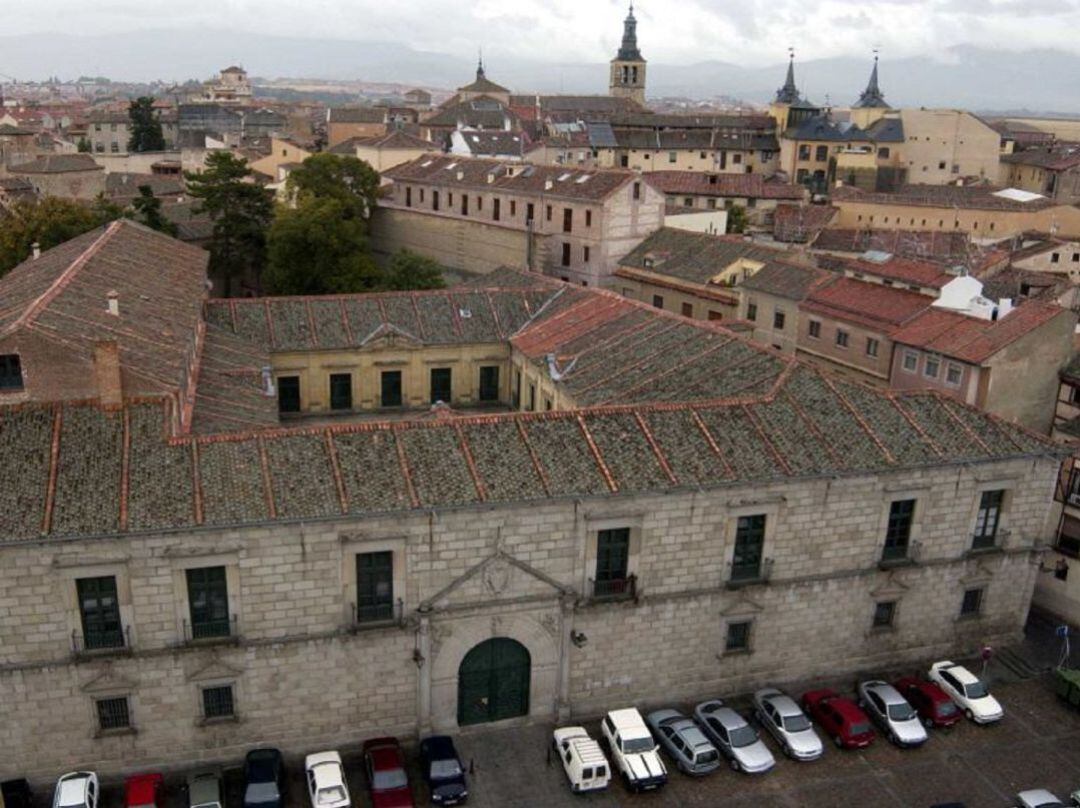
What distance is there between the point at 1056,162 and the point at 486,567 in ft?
405

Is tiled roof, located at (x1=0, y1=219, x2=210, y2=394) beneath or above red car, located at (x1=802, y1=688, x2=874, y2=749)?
above

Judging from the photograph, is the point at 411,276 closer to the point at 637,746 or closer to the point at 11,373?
the point at 11,373

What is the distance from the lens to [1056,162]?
127750mm

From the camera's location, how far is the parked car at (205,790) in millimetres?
27719

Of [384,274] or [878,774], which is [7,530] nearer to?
[878,774]

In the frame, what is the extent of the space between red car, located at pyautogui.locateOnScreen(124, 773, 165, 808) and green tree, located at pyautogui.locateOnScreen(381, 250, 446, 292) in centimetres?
4467

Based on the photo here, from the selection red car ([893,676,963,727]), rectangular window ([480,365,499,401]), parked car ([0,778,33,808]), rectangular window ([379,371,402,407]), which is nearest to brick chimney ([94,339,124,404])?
parked car ([0,778,33,808])

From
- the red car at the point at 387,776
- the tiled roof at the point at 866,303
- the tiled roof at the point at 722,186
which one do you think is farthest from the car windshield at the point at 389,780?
the tiled roof at the point at 722,186

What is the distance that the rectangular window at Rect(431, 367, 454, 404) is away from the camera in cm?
5553

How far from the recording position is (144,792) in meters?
28.4

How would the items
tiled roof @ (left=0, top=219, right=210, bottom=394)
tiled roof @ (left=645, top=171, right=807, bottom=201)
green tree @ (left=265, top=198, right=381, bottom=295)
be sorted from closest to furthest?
tiled roof @ (left=0, top=219, right=210, bottom=394), green tree @ (left=265, top=198, right=381, bottom=295), tiled roof @ (left=645, top=171, right=807, bottom=201)

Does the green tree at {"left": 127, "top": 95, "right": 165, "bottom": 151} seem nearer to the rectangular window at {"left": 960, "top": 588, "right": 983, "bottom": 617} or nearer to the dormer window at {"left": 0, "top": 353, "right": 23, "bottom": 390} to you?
the dormer window at {"left": 0, "top": 353, "right": 23, "bottom": 390}

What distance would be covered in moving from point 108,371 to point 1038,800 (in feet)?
101

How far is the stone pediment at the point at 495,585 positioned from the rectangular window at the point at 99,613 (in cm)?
886
